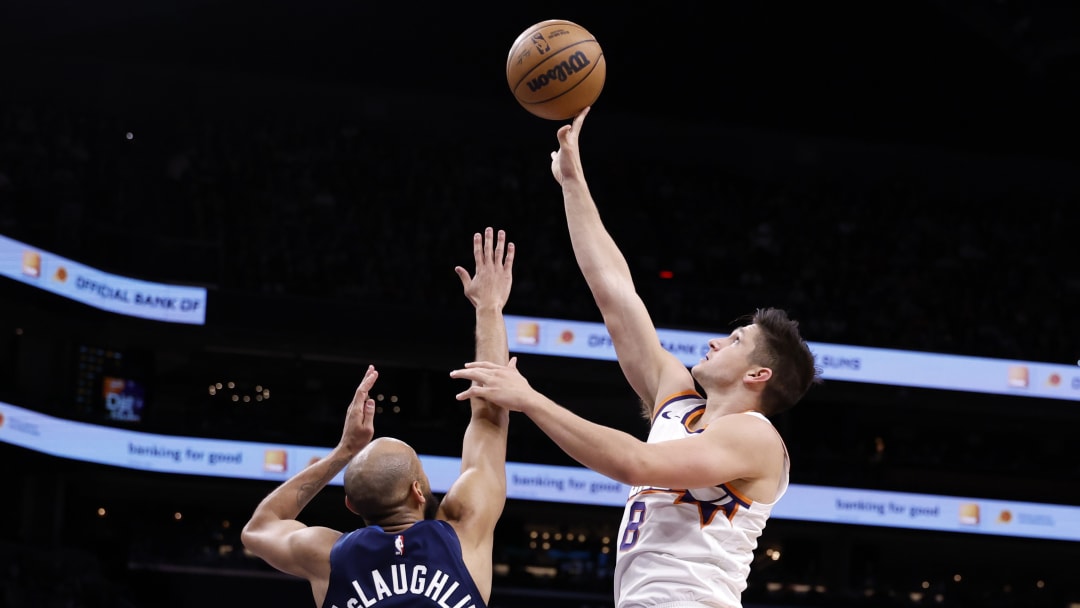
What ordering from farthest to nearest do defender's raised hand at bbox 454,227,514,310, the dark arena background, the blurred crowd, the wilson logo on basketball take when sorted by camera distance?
1. the blurred crowd
2. the dark arena background
3. the wilson logo on basketball
4. defender's raised hand at bbox 454,227,514,310

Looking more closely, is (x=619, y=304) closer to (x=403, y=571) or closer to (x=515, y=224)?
(x=403, y=571)

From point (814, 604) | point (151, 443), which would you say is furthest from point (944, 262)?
point (151, 443)

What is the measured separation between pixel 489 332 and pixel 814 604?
15840mm

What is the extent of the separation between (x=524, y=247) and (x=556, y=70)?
1538 cm

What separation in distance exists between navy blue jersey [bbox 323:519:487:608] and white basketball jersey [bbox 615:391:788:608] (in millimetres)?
499

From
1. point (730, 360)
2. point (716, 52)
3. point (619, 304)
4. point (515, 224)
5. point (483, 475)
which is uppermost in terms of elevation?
point (716, 52)

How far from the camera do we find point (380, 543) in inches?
136

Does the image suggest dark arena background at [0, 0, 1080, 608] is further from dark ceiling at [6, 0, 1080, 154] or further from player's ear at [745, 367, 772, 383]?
player's ear at [745, 367, 772, 383]

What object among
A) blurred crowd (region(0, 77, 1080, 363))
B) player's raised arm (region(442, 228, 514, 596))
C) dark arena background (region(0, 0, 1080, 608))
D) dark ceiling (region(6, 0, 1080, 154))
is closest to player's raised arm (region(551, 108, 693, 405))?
player's raised arm (region(442, 228, 514, 596))

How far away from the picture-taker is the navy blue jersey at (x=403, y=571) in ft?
11.0

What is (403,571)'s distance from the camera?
3391 mm

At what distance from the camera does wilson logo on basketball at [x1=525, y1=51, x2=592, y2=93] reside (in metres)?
4.67

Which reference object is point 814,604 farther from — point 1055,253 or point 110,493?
point 110,493

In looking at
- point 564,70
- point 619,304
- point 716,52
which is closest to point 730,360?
point 619,304
